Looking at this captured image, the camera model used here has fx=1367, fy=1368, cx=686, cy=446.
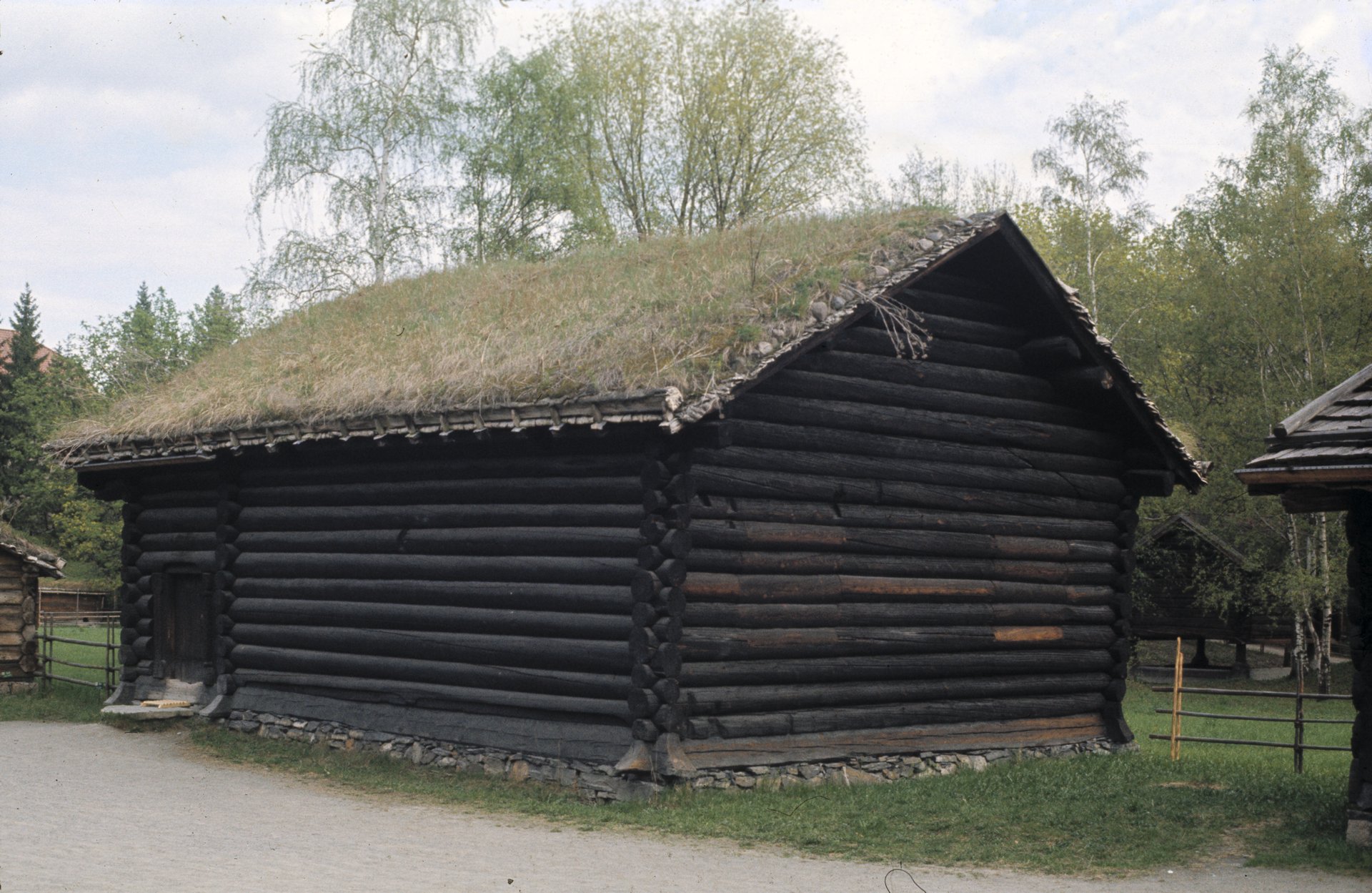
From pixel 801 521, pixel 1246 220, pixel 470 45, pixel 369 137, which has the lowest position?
pixel 801 521

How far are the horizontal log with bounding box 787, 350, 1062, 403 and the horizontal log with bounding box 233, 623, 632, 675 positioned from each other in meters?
3.15

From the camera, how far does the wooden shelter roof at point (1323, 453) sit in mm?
9250

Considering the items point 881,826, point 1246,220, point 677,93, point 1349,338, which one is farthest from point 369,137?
point 881,826

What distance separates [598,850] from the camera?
31.3 feet

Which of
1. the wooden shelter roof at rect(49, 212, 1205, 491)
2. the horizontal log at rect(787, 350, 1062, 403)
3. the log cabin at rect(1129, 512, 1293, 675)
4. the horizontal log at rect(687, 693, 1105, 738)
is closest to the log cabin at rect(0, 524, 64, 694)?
the wooden shelter roof at rect(49, 212, 1205, 491)

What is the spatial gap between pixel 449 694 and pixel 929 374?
5645mm

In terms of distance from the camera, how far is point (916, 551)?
13.3 meters

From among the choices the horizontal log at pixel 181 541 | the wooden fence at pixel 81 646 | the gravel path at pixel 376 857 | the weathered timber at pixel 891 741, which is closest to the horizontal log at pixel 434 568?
the horizontal log at pixel 181 541

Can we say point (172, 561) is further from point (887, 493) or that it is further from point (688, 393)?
point (887, 493)

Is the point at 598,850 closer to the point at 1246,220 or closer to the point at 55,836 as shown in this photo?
the point at 55,836

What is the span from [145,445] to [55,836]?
724 cm

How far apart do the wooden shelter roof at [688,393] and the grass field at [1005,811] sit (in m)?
3.12

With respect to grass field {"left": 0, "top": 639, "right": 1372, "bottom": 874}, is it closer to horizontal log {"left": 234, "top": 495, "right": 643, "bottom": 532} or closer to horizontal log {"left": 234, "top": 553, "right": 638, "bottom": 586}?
horizontal log {"left": 234, "top": 553, "right": 638, "bottom": 586}

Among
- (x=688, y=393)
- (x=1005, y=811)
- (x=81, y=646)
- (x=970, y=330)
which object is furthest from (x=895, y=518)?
(x=81, y=646)
